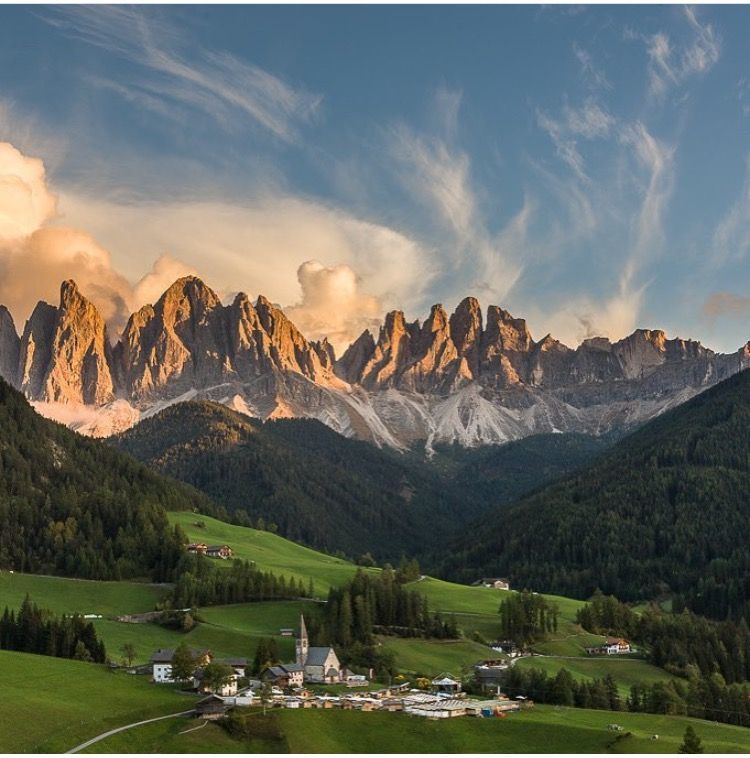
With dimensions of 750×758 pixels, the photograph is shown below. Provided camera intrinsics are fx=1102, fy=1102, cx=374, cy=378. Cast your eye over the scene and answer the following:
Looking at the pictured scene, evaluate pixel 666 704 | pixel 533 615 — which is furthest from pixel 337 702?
pixel 533 615

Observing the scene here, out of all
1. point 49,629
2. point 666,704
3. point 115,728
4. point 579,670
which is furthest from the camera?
point 579,670

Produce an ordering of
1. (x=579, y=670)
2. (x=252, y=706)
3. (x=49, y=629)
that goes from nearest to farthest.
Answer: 1. (x=252, y=706)
2. (x=49, y=629)
3. (x=579, y=670)

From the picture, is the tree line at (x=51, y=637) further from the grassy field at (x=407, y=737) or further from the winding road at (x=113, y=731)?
the grassy field at (x=407, y=737)

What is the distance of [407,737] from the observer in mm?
100875

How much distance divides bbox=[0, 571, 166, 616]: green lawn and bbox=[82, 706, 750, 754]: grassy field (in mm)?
86637

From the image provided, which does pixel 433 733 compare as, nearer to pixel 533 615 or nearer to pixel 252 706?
pixel 252 706

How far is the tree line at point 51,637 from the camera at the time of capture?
14025 cm

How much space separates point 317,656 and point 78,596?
240 ft

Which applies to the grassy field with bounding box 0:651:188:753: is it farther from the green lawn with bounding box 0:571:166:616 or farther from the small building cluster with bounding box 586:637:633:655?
the small building cluster with bounding box 586:637:633:655

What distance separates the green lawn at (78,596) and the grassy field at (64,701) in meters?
48.7

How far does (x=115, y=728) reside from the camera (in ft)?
326

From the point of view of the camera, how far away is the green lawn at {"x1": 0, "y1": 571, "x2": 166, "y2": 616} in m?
183

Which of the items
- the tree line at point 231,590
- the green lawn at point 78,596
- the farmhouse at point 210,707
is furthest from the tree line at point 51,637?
the tree line at point 231,590

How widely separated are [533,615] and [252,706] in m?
83.7
